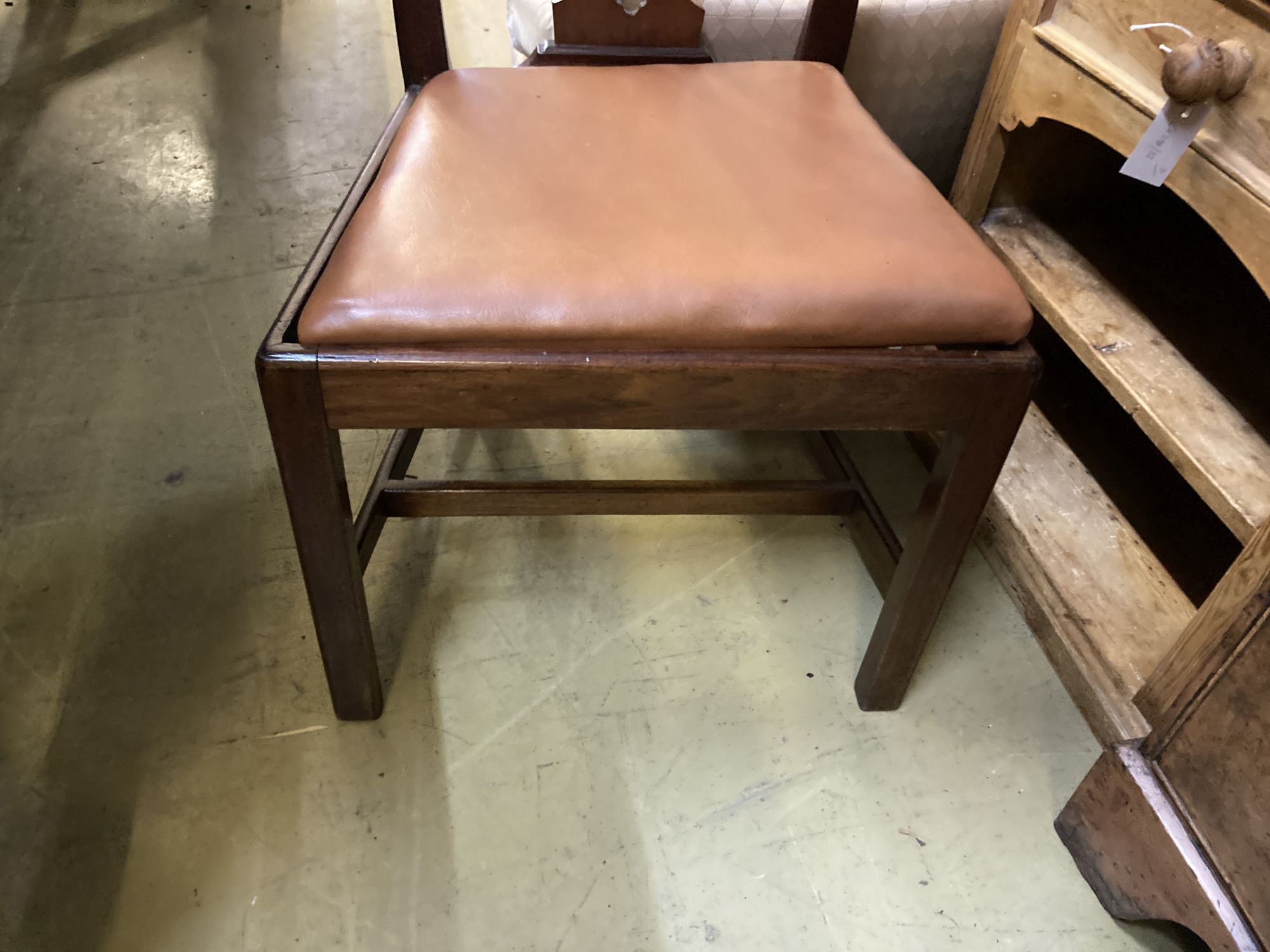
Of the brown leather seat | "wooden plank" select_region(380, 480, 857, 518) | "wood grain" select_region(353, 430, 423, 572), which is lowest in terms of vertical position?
"wood grain" select_region(353, 430, 423, 572)

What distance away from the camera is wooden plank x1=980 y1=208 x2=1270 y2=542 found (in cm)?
76

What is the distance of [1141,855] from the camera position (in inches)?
28.9

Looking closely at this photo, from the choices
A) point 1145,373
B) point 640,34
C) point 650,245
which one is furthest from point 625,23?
point 1145,373

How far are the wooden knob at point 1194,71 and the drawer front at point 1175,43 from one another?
0.08 feet

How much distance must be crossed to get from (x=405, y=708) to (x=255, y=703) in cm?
15

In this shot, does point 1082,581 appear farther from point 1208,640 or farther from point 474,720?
point 474,720

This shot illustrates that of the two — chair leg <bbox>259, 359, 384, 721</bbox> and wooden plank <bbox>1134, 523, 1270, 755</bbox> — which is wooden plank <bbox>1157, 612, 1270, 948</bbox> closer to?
wooden plank <bbox>1134, 523, 1270, 755</bbox>

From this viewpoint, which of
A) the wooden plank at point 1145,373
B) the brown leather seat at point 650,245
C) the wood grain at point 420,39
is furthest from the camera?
the wood grain at point 420,39

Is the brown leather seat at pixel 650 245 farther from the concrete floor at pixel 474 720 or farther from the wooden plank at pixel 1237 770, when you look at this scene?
the concrete floor at pixel 474 720

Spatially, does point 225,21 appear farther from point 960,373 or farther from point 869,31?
point 960,373

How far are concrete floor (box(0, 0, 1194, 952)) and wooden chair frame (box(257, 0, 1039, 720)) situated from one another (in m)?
0.15

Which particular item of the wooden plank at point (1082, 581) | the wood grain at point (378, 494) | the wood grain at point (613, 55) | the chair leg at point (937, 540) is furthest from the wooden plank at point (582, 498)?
the wood grain at point (613, 55)

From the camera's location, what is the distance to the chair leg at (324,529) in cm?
63

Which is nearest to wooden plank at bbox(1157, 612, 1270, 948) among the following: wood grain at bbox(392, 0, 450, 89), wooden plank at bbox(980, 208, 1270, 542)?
wooden plank at bbox(980, 208, 1270, 542)
